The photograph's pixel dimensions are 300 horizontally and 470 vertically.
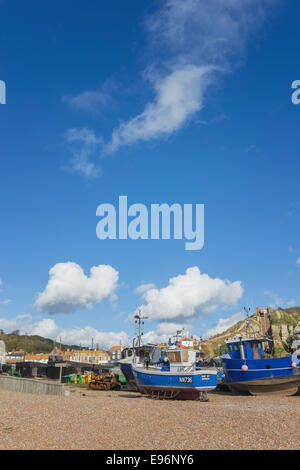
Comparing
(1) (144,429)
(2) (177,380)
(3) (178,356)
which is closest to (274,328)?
(3) (178,356)

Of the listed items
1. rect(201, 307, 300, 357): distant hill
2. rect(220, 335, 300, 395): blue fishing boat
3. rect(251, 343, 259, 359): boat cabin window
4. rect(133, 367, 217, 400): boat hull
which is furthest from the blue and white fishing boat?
rect(201, 307, 300, 357): distant hill

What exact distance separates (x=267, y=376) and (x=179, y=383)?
8.91 meters

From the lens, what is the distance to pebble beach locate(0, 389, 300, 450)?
12.8 m

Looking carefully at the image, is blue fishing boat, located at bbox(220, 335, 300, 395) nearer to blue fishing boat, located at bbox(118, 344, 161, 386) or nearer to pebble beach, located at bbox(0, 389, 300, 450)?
blue fishing boat, located at bbox(118, 344, 161, 386)

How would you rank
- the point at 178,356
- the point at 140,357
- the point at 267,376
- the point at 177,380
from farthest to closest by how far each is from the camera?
the point at 140,357 < the point at 267,376 < the point at 178,356 < the point at 177,380

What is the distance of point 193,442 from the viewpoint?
1316 centimetres

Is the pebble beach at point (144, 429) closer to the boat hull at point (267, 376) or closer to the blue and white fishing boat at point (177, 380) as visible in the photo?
the blue and white fishing boat at point (177, 380)

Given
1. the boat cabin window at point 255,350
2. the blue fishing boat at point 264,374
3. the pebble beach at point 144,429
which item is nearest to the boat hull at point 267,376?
the blue fishing boat at point 264,374

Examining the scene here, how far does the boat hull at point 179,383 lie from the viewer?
2628cm

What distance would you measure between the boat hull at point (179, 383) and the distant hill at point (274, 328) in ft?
188

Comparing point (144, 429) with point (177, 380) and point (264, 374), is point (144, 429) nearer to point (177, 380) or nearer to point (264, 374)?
point (177, 380)

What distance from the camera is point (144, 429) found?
608 inches
